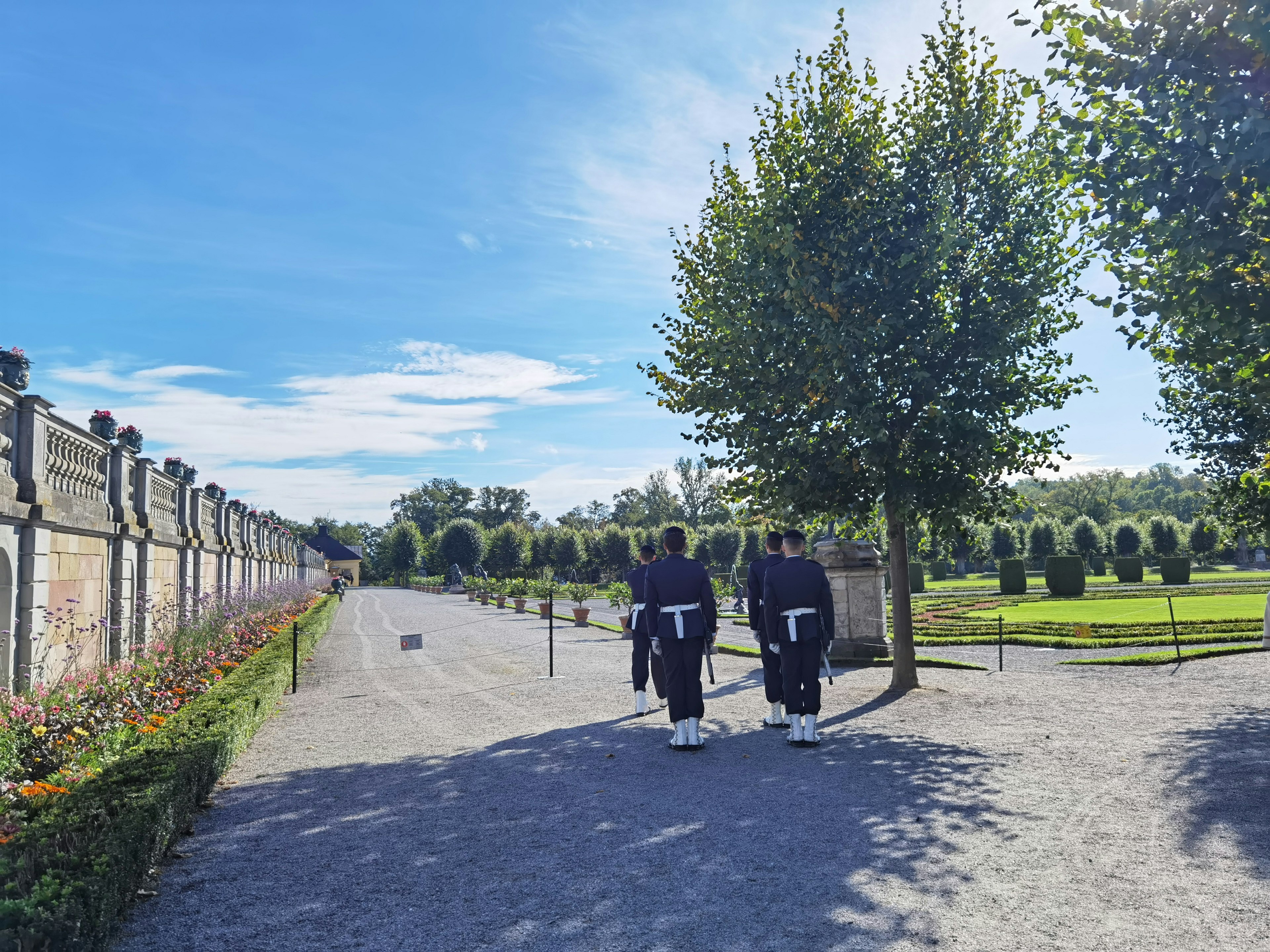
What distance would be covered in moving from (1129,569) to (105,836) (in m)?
50.5

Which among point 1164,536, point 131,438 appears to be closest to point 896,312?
point 131,438

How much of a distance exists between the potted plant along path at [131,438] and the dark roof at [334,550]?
96.2 metres

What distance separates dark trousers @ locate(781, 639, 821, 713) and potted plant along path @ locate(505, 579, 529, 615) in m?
29.1

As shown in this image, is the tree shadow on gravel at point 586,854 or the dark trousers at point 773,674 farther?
the dark trousers at point 773,674

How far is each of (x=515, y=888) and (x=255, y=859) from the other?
1691mm

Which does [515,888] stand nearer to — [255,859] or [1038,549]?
[255,859]

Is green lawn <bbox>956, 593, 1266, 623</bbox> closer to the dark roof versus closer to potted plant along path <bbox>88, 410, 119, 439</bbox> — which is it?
potted plant along path <bbox>88, 410, 119, 439</bbox>

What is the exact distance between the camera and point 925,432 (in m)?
A: 11.3

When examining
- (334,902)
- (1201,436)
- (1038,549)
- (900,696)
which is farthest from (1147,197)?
(1038,549)

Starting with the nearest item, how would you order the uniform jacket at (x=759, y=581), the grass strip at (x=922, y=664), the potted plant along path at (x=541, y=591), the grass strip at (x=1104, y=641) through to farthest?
the uniform jacket at (x=759, y=581)
the grass strip at (x=922, y=664)
the grass strip at (x=1104, y=641)
the potted plant along path at (x=541, y=591)

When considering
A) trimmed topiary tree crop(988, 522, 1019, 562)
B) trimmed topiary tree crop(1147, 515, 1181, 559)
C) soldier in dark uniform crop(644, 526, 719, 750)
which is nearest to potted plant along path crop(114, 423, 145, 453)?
soldier in dark uniform crop(644, 526, 719, 750)

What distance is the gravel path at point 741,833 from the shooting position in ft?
13.3

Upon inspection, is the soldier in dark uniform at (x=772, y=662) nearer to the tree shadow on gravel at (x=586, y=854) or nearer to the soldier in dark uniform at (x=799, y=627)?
the soldier in dark uniform at (x=799, y=627)

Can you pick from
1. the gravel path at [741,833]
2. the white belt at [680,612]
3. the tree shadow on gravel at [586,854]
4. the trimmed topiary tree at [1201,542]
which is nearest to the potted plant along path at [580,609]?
the gravel path at [741,833]
